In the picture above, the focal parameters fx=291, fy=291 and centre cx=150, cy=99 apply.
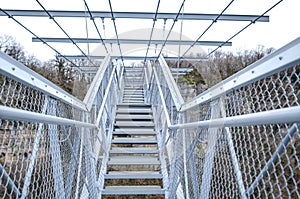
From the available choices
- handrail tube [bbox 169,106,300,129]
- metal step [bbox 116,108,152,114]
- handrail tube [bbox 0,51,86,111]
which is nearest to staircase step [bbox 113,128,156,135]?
metal step [bbox 116,108,152,114]

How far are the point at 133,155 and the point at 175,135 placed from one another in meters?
1.51

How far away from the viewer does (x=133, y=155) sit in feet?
14.0

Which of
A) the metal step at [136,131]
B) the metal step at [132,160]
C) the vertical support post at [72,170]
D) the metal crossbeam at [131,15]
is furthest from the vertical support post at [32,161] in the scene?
the metal step at [136,131]

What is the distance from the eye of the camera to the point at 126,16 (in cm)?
409

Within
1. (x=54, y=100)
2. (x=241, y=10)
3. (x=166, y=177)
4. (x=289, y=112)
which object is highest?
(x=241, y=10)

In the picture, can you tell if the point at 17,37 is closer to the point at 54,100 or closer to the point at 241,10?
the point at 241,10

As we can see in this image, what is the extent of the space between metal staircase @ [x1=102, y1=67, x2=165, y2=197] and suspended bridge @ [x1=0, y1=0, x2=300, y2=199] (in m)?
0.02

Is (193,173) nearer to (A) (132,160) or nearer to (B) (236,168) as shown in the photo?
(B) (236,168)

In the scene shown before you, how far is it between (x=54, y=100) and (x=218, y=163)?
1.10 metres

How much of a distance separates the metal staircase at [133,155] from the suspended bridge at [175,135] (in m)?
0.02

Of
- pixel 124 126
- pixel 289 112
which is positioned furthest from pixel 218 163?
pixel 124 126

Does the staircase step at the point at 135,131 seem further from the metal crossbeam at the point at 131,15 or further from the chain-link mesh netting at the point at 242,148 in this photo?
the chain-link mesh netting at the point at 242,148

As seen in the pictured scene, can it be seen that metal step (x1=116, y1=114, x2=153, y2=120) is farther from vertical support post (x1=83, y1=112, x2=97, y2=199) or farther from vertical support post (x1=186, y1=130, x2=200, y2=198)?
vertical support post (x1=186, y1=130, x2=200, y2=198)

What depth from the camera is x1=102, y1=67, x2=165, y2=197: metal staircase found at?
3301mm
